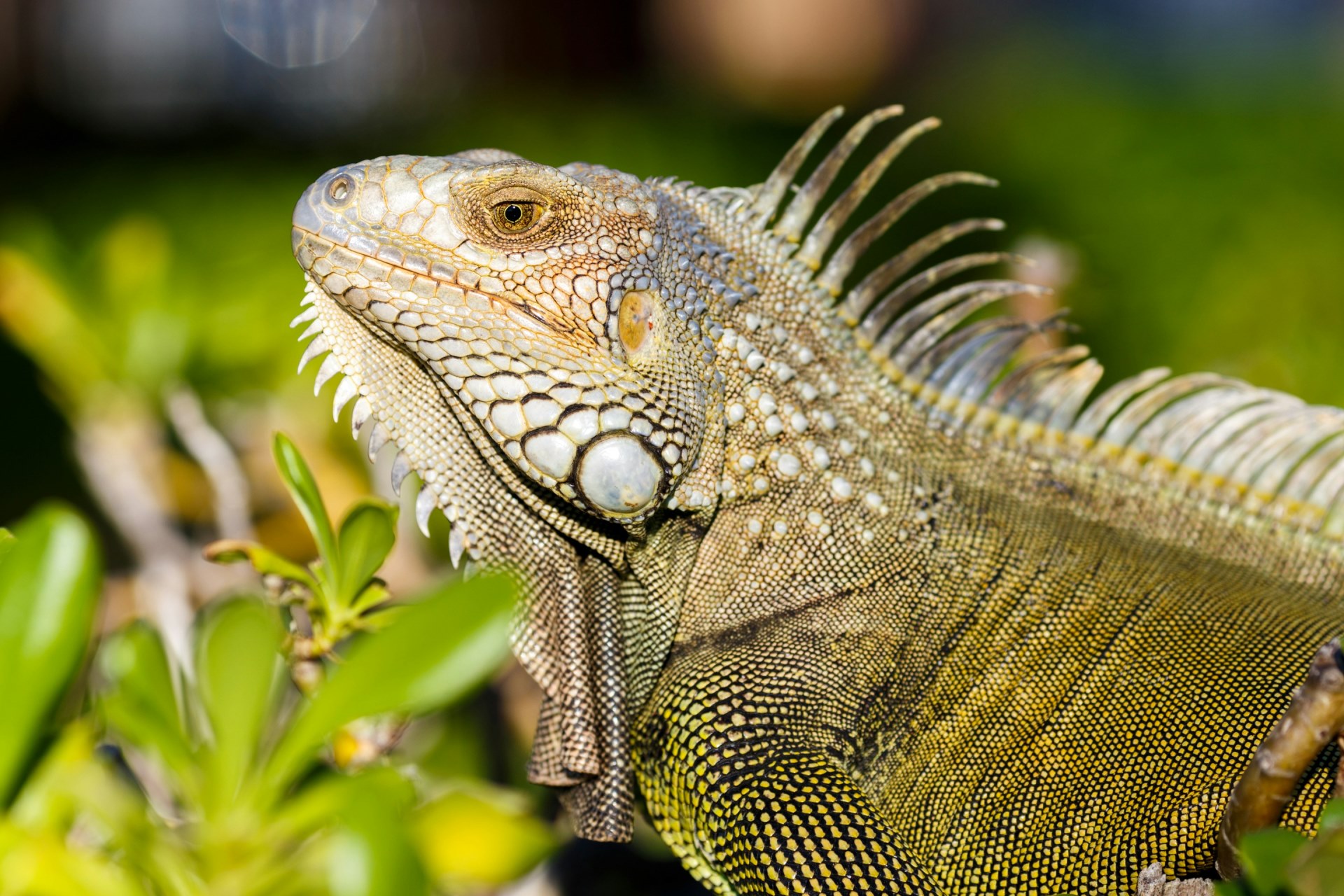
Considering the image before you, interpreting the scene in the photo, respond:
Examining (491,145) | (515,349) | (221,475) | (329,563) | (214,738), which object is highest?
(515,349)

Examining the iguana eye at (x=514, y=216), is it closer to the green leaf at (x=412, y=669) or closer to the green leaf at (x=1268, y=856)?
the green leaf at (x=412, y=669)

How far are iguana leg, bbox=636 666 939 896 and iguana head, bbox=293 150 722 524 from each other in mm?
358

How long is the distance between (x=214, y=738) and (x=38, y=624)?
0.76 ft

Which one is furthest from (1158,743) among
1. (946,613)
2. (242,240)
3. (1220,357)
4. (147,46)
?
(147,46)

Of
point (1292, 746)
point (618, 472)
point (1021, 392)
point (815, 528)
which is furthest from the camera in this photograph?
point (1021, 392)

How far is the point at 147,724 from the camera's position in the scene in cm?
117

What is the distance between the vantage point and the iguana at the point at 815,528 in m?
1.95

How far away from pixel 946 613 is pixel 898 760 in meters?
0.28

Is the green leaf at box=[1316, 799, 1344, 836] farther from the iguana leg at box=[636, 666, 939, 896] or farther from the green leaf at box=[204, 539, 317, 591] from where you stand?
the green leaf at box=[204, 539, 317, 591]

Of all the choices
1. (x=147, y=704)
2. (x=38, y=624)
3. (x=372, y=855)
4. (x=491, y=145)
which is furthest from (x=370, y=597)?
(x=491, y=145)

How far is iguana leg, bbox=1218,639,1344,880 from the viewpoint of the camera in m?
1.29

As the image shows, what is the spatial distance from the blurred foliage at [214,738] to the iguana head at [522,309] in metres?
0.71

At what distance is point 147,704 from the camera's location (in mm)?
1198

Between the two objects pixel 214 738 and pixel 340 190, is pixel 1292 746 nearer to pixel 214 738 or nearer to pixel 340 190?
pixel 214 738
